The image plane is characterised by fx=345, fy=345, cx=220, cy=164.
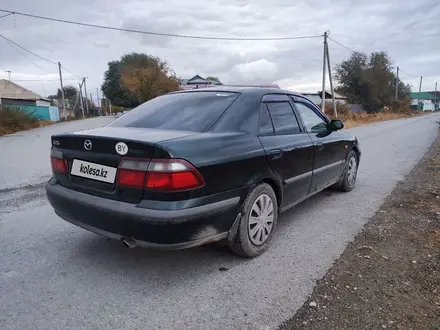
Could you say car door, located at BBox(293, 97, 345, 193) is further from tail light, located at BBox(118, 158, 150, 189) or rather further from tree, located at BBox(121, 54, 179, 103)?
tree, located at BBox(121, 54, 179, 103)

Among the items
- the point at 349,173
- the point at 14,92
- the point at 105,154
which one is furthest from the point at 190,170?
the point at 14,92

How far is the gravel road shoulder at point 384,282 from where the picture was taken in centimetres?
221

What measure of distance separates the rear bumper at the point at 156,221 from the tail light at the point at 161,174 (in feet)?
0.49

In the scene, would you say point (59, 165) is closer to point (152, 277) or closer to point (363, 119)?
point (152, 277)

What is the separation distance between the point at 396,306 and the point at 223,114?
196cm

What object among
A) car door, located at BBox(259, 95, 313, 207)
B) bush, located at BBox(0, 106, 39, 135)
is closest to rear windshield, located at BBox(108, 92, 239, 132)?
car door, located at BBox(259, 95, 313, 207)

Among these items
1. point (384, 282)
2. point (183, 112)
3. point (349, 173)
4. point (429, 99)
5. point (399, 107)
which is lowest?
point (384, 282)

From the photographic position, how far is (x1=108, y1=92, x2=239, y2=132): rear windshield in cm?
300

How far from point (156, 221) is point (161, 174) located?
0.32m

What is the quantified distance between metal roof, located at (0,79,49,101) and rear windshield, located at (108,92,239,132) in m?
55.2

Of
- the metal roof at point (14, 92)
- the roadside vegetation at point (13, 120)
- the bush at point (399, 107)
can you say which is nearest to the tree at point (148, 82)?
the metal roof at point (14, 92)

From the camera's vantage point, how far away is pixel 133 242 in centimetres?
254

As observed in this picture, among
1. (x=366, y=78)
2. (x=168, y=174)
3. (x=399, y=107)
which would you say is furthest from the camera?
(x=399, y=107)

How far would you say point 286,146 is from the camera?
3.46 meters
